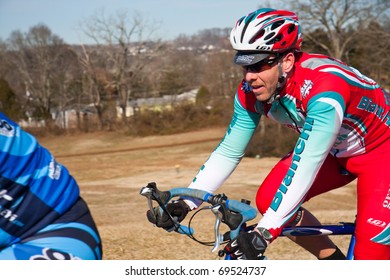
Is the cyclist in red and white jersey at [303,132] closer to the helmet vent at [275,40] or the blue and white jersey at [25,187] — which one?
the helmet vent at [275,40]

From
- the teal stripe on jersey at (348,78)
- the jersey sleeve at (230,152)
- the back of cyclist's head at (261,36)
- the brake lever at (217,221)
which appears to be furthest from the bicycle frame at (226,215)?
the teal stripe on jersey at (348,78)

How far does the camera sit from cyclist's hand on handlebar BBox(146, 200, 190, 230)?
3.87 m

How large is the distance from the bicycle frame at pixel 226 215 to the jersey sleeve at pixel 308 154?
144 mm

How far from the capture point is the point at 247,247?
3301mm

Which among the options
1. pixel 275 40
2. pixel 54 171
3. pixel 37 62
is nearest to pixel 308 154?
pixel 275 40

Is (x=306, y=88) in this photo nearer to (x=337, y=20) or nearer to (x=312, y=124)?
(x=312, y=124)

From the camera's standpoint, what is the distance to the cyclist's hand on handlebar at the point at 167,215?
3.87 metres

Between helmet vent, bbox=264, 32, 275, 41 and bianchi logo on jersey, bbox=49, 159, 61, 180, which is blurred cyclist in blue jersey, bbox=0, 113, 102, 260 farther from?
helmet vent, bbox=264, 32, 275, 41

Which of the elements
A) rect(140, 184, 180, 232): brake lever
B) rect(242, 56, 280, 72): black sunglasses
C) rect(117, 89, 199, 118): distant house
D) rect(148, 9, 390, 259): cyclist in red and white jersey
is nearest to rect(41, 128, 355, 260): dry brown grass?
rect(148, 9, 390, 259): cyclist in red and white jersey

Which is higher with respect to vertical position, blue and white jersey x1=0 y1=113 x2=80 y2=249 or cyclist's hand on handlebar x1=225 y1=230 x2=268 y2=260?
blue and white jersey x1=0 y1=113 x2=80 y2=249

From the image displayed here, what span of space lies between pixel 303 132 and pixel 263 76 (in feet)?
1.63

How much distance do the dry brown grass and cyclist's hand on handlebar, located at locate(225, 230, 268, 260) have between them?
3782mm

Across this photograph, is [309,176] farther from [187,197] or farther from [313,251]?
[313,251]
